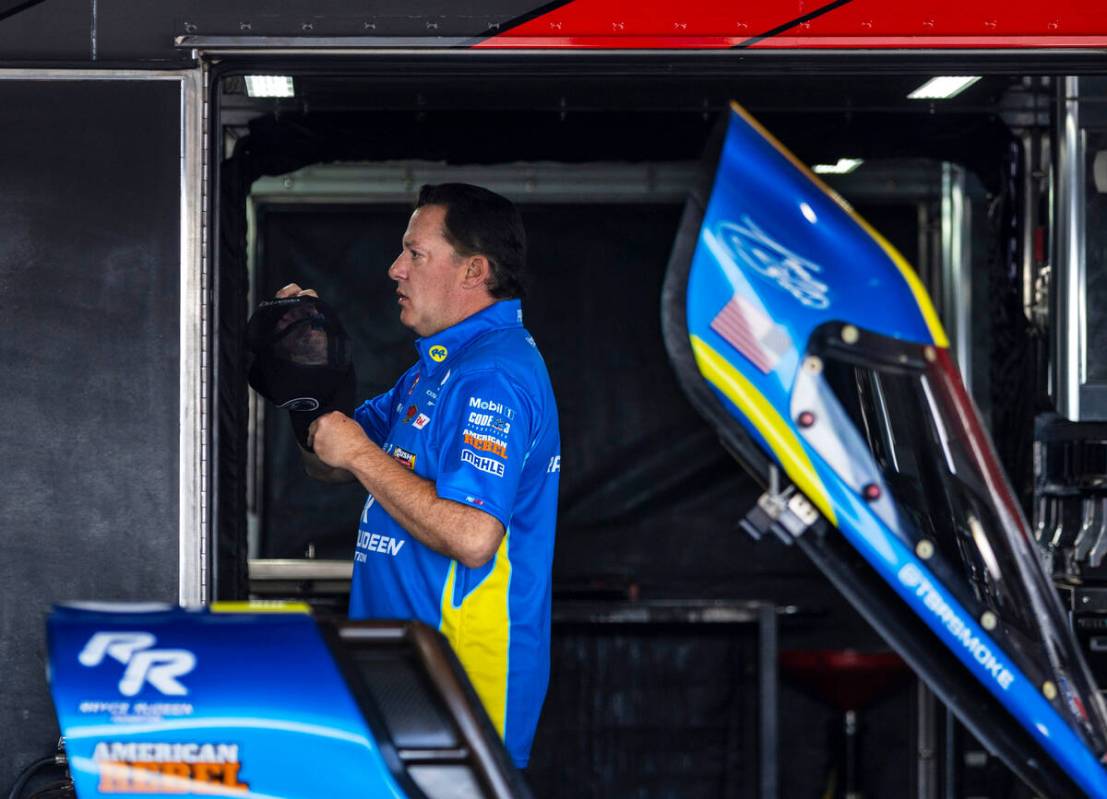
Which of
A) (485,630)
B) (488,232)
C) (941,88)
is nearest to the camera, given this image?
(485,630)

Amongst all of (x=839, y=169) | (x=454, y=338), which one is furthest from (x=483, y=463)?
(x=839, y=169)

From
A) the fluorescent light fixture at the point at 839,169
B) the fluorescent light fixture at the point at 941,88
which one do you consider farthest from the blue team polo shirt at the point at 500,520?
the fluorescent light fixture at the point at 839,169

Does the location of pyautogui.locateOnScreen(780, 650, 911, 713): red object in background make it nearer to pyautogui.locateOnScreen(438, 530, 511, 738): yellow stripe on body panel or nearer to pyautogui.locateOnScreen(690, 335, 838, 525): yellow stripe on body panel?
pyautogui.locateOnScreen(438, 530, 511, 738): yellow stripe on body panel

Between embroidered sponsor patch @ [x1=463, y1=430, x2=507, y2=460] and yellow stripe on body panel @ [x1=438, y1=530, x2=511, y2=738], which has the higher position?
embroidered sponsor patch @ [x1=463, y1=430, x2=507, y2=460]

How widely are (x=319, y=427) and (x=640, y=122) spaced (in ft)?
8.26

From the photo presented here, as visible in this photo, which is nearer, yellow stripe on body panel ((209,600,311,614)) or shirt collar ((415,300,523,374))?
yellow stripe on body panel ((209,600,311,614))

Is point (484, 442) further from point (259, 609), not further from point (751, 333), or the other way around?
point (259, 609)

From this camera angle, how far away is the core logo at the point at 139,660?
1543 millimetres

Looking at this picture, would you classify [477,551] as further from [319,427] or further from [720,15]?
[720,15]

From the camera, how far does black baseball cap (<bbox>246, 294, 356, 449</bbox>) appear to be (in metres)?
2.81

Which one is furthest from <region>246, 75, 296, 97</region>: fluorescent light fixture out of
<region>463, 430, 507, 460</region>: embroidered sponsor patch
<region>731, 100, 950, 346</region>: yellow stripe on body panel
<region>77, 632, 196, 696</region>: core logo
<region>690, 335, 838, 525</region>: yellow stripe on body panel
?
<region>77, 632, 196, 696</region>: core logo

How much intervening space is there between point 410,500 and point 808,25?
1.26m

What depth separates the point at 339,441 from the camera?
2.61 meters

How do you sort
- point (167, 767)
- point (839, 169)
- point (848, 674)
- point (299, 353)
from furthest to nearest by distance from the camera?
1. point (839, 169)
2. point (848, 674)
3. point (299, 353)
4. point (167, 767)
